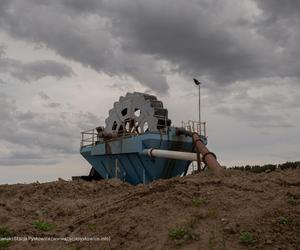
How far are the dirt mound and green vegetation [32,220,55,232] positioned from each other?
2cm

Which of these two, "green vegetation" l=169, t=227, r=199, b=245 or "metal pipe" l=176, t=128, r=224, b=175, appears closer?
"green vegetation" l=169, t=227, r=199, b=245

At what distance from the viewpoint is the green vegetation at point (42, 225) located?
10.1 meters

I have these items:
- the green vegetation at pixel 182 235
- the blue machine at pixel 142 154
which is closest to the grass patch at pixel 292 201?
the green vegetation at pixel 182 235

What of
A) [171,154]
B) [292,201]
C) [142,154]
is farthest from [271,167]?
[292,201]

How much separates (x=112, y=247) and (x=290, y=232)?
3.20m

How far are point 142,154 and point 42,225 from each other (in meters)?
14.4

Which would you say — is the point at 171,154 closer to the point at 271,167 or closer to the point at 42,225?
the point at 271,167

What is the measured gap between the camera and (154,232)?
8.06 meters

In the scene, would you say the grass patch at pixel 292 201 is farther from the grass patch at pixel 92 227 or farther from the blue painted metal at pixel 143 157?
the blue painted metal at pixel 143 157

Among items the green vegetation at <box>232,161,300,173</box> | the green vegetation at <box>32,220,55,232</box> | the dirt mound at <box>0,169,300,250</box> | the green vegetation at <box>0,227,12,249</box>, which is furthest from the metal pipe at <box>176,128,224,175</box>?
the green vegetation at <box>0,227,12,249</box>

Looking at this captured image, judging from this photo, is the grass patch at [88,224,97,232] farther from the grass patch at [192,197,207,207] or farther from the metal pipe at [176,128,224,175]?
the metal pipe at [176,128,224,175]

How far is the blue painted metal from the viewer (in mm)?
24359

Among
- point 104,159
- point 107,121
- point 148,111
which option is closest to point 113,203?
point 148,111

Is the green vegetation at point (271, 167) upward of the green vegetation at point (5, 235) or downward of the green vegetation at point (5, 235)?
upward
